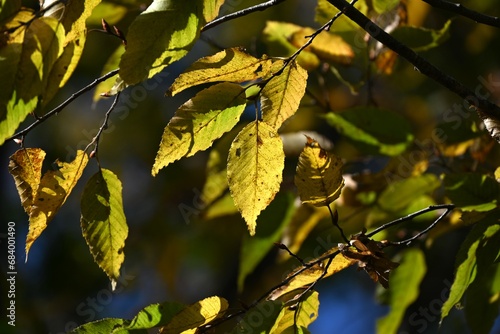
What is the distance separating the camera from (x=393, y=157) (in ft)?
3.72

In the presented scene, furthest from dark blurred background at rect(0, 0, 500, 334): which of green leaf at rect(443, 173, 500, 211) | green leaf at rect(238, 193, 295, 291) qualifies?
green leaf at rect(443, 173, 500, 211)

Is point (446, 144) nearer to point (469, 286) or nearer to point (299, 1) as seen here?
point (469, 286)

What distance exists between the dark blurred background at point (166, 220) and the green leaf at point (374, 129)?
0.93m

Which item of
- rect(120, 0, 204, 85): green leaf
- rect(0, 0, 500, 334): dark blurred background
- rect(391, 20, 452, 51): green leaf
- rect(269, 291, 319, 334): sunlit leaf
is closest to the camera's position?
rect(120, 0, 204, 85): green leaf

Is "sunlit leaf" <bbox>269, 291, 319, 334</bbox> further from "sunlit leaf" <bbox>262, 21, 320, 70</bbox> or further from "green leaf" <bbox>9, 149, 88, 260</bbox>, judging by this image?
"sunlit leaf" <bbox>262, 21, 320, 70</bbox>

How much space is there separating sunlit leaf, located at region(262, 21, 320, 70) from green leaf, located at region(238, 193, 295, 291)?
23 centimetres

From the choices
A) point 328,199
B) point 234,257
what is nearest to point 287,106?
point 328,199

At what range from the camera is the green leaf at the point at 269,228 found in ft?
3.82

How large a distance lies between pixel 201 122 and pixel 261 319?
0.22 meters

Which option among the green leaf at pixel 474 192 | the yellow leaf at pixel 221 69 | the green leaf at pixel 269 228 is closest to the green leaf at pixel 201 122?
the yellow leaf at pixel 221 69

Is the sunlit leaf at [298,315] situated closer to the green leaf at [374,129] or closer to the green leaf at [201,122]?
the green leaf at [201,122]

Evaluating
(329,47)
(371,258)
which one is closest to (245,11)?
(371,258)

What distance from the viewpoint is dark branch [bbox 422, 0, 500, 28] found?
2.10ft

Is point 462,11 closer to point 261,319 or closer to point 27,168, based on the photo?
point 261,319
